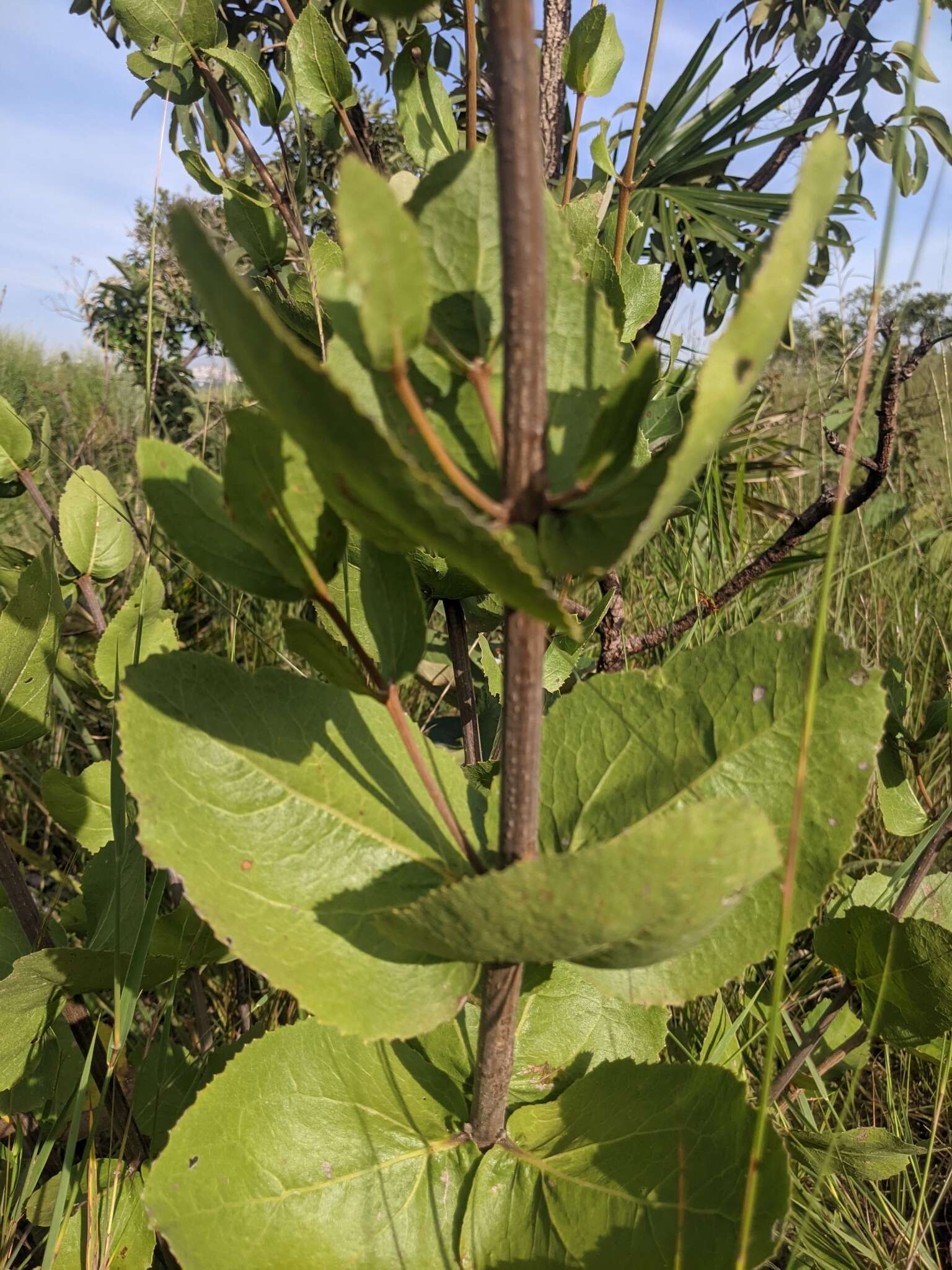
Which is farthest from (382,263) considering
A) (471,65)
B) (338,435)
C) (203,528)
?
(471,65)

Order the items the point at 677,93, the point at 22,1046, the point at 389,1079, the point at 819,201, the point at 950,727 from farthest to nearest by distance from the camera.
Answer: the point at 677,93 → the point at 950,727 → the point at 22,1046 → the point at 389,1079 → the point at 819,201

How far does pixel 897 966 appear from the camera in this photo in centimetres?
88

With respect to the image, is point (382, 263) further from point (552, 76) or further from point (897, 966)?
point (552, 76)

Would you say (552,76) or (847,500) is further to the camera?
(552,76)

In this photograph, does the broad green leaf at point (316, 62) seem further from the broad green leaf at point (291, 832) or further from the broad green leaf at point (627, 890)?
the broad green leaf at point (627, 890)

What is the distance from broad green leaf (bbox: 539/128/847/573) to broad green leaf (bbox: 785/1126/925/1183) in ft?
2.64

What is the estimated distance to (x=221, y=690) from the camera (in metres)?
0.56

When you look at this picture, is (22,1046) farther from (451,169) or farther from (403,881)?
(451,169)

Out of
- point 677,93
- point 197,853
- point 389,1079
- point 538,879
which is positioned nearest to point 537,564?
point 538,879

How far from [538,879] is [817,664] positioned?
0.23m

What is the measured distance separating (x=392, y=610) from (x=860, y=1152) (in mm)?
808

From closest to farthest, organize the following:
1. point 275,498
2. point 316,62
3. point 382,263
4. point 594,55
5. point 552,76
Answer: point 382,263
point 275,498
point 594,55
point 316,62
point 552,76

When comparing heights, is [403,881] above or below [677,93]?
below

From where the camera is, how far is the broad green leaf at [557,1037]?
760 millimetres
